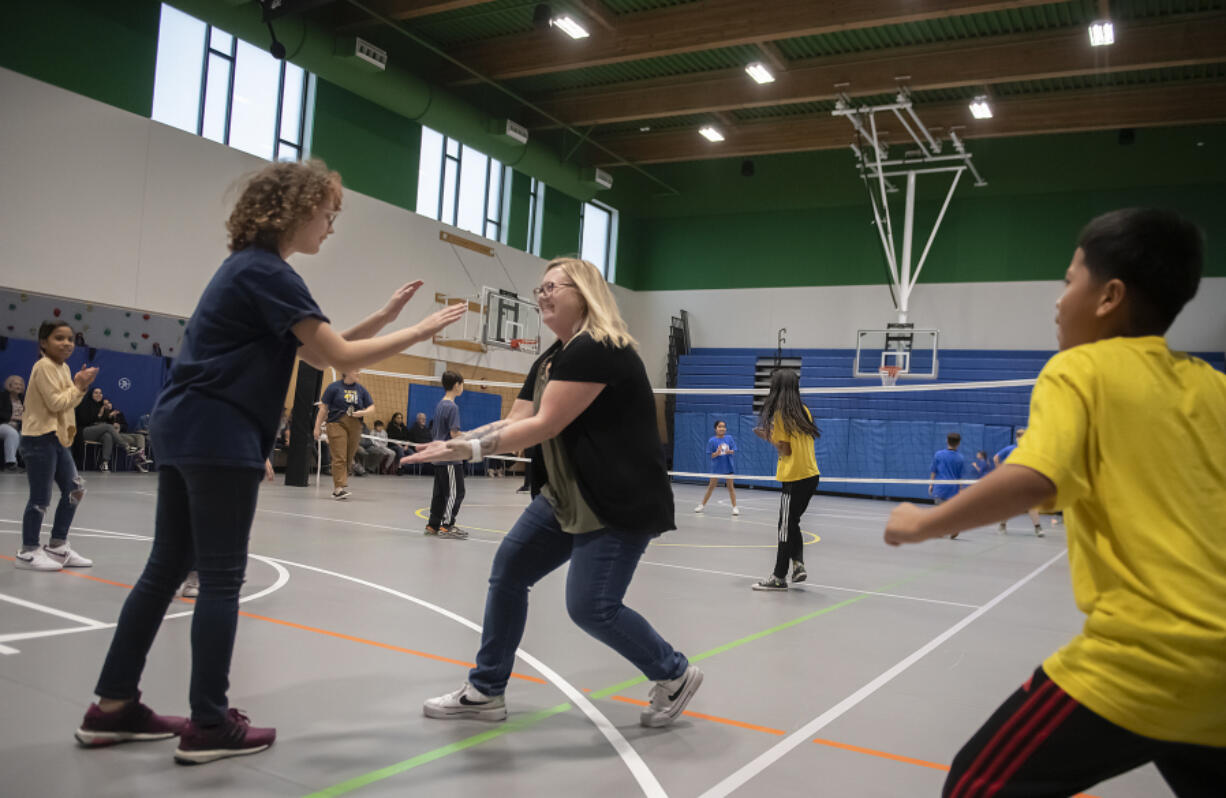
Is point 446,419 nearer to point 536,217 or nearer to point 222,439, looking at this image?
point 222,439

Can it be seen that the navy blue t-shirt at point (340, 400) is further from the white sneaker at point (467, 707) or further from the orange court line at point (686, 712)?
the white sneaker at point (467, 707)

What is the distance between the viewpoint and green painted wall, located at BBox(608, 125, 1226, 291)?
69.2ft

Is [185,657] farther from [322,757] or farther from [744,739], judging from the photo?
[744,739]

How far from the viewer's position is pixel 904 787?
2768mm

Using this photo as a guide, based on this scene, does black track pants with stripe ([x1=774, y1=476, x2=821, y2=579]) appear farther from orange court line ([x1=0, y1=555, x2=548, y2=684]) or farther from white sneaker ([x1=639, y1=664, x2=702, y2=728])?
white sneaker ([x1=639, y1=664, x2=702, y2=728])

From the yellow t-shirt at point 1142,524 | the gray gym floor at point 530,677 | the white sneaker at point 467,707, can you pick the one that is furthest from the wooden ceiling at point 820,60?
the yellow t-shirt at point 1142,524

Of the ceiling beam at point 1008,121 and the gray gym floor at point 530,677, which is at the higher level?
the ceiling beam at point 1008,121

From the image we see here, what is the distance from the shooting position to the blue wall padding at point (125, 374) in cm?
1428

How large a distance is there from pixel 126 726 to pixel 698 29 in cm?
1592

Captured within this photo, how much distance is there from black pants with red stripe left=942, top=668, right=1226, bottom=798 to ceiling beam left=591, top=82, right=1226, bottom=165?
20824 mm

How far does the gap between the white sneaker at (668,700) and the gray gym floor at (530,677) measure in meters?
0.05

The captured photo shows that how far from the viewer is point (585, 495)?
2977mm

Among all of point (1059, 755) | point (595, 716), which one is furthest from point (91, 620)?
point (1059, 755)

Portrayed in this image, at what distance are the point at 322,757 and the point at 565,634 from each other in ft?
6.68
